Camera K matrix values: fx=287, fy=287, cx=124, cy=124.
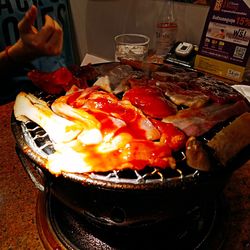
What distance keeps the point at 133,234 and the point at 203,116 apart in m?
0.60

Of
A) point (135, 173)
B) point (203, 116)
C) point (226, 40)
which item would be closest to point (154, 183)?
point (135, 173)

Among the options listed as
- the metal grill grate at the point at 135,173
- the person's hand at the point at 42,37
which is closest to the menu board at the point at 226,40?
the person's hand at the point at 42,37

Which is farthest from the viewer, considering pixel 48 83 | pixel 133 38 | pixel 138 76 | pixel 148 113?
pixel 133 38

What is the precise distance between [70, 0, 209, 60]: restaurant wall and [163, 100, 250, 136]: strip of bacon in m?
1.66

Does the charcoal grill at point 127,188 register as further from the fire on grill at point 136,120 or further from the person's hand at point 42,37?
the person's hand at point 42,37

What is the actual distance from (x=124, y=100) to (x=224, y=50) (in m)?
1.49

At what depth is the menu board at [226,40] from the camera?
2256 millimetres

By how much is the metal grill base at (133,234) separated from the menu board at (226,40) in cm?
140

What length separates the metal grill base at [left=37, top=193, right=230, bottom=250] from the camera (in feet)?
4.14

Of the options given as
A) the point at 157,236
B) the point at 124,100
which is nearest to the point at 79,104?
the point at 124,100

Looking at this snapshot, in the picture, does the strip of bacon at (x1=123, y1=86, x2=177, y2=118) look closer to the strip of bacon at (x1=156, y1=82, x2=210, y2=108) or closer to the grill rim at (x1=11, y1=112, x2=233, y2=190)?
the strip of bacon at (x1=156, y1=82, x2=210, y2=108)

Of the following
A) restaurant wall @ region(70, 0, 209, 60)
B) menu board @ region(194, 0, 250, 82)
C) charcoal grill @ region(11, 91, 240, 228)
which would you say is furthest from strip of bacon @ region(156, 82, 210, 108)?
restaurant wall @ region(70, 0, 209, 60)

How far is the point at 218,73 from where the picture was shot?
249 cm

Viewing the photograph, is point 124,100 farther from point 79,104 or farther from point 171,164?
point 171,164
